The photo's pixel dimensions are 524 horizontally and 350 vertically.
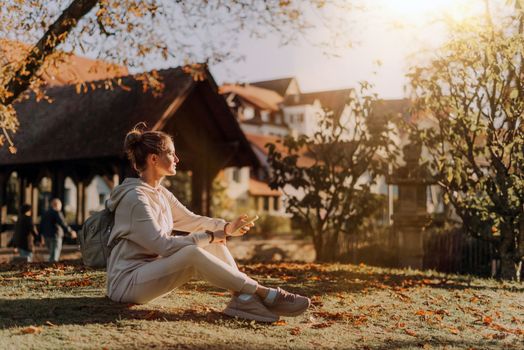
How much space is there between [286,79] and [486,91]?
65.5 m

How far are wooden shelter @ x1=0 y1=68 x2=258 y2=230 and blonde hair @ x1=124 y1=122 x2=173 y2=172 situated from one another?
439 inches


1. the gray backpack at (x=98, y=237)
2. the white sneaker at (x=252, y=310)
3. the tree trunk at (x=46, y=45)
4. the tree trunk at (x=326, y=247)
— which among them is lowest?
the tree trunk at (x=326, y=247)

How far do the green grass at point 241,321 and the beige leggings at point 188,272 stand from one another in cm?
30

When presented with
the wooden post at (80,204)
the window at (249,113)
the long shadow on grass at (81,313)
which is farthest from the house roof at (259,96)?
the long shadow on grass at (81,313)

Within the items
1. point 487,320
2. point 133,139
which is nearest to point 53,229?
point 133,139

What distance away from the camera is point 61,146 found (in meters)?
18.1

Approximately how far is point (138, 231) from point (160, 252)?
0.83ft

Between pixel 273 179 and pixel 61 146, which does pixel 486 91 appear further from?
pixel 61 146

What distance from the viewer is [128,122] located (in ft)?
56.8

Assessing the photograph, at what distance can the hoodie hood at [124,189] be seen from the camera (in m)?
5.44

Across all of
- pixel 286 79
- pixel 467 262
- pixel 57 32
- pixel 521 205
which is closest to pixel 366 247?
pixel 467 262

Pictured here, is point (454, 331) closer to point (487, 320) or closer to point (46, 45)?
point (487, 320)

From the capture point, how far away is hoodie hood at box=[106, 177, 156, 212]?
5.44 meters

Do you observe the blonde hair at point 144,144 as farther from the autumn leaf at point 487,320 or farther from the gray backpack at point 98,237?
the autumn leaf at point 487,320
